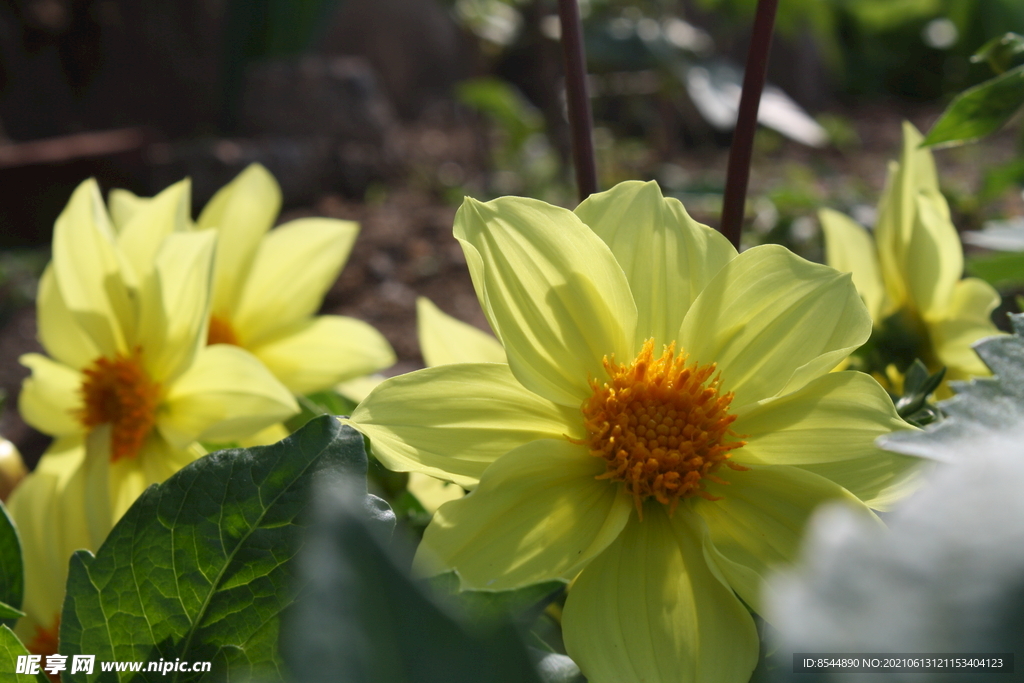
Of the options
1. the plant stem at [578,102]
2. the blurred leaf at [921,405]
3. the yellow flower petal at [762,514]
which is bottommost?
Answer: the yellow flower petal at [762,514]

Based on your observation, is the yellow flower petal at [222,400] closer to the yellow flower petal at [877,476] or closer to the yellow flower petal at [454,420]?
the yellow flower petal at [454,420]

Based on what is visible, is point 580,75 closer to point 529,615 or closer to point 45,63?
point 529,615

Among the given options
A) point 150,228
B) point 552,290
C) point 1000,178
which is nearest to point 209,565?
point 552,290

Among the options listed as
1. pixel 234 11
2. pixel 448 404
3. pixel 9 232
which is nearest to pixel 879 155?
pixel 234 11

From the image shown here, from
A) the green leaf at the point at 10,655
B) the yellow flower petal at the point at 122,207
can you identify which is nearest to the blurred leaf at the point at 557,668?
the green leaf at the point at 10,655

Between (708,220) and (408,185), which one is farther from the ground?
(708,220)

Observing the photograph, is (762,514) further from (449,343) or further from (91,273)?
(91,273)

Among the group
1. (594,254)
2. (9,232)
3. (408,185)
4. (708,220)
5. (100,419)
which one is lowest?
(9,232)
